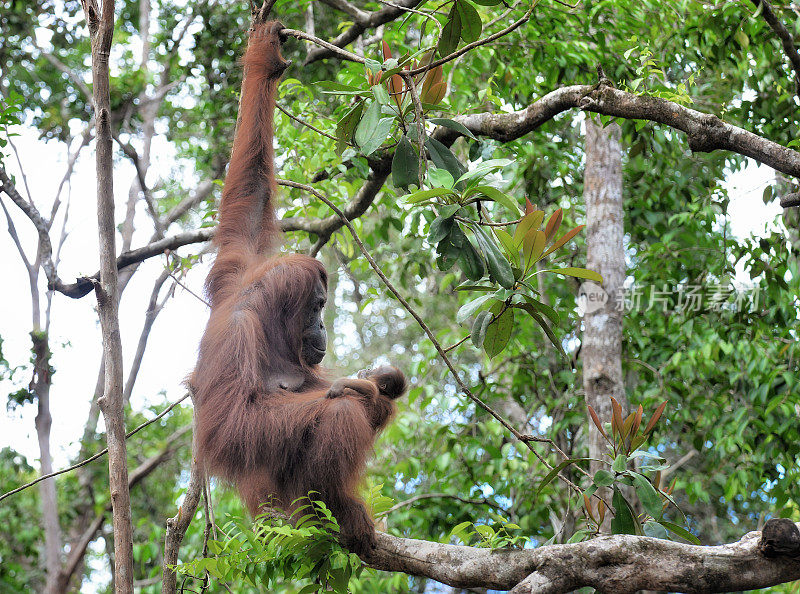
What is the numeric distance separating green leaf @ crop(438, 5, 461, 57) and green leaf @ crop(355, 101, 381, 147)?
0.41m

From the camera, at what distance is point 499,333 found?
2541 millimetres

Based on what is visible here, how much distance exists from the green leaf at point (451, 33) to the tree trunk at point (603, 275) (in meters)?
2.87

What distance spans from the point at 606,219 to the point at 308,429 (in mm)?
3432

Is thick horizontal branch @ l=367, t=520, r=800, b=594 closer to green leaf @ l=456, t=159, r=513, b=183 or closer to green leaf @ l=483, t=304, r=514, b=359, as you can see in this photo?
green leaf @ l=483, t=304, r=514, b=359

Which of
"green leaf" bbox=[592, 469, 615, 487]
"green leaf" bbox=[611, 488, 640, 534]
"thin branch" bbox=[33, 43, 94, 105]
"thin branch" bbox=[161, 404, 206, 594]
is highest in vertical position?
"thin branch" bbox=[33, 43, 94, 105]

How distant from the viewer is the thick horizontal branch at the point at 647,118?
2891 mm

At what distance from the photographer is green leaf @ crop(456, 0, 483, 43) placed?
258cm

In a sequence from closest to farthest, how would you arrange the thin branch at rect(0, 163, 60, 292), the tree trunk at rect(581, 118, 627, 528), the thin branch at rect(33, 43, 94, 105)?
the thin branch at rect(0, 163, 60, 292), the tree trunk at rect(581, 118, 627, 528), the thin branch at rect(33, 43, 94, 105)


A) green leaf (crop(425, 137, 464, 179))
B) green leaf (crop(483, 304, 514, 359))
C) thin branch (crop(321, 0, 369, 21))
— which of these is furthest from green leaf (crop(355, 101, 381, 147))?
thin branch (crop(321, 0, 369, 21))

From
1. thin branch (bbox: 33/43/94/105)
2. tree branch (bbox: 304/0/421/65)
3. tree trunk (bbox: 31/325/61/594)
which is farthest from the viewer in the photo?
thin branch (bbox: 33/43/94/105)

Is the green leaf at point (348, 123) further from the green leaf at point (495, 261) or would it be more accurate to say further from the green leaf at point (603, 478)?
the green leaf at point (603, 478)

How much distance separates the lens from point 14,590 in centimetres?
802

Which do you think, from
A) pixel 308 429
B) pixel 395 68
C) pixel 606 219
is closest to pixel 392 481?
pixel 606 219

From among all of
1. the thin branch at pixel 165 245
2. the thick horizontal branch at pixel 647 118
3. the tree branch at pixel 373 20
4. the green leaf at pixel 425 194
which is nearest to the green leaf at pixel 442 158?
the green leaf at pixel 425 194
